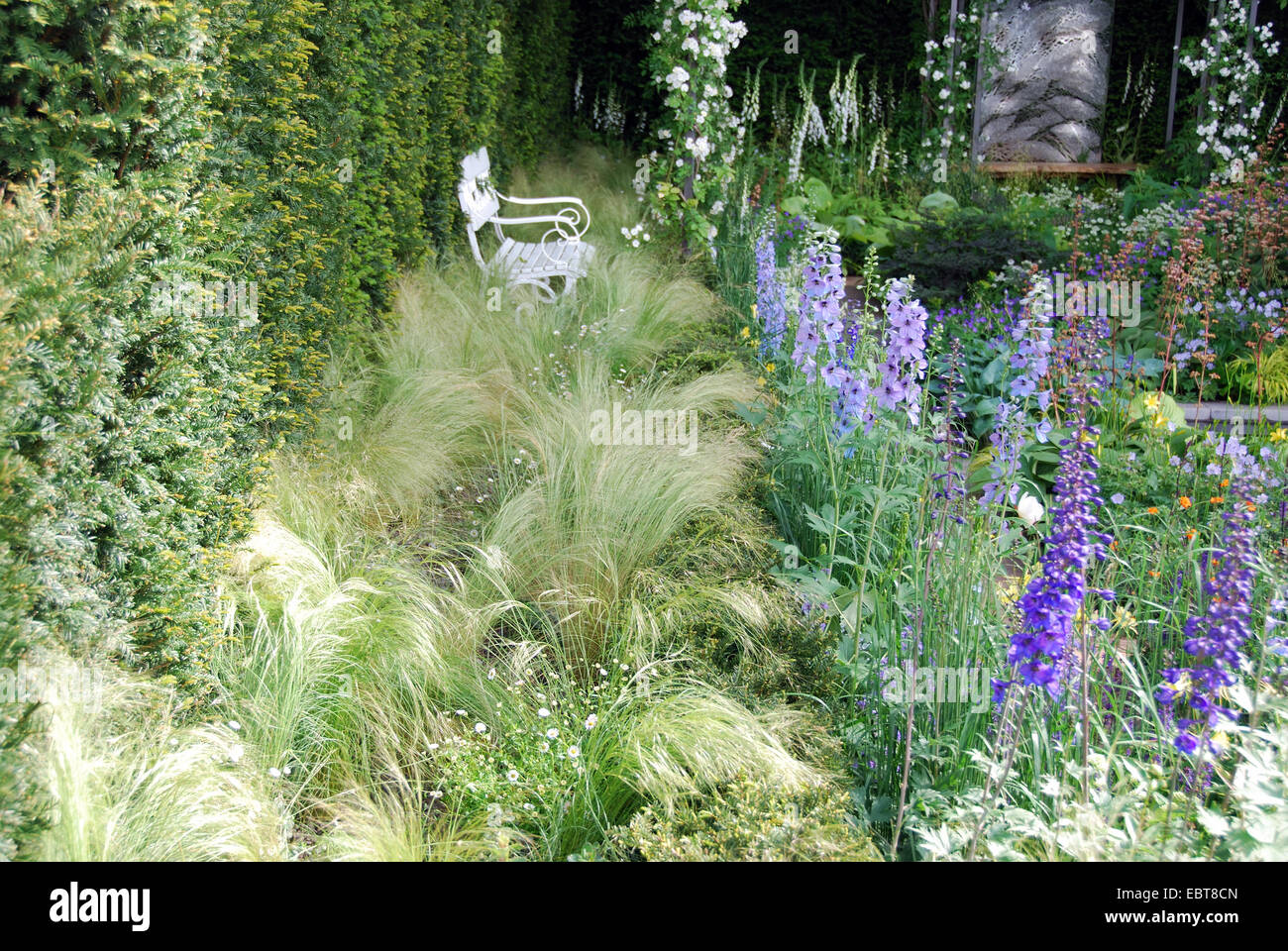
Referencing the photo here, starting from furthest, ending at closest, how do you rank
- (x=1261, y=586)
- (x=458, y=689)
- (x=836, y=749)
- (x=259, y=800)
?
(x=1261, y=586) → (x=458, y=689) → (x=836, y=749) → (x=259, y=800)

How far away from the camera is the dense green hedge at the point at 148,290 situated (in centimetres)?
173

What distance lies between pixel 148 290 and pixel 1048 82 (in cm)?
1092

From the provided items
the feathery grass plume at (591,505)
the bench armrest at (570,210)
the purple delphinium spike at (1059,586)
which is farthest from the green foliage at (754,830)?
the bench armrest at (570,210)

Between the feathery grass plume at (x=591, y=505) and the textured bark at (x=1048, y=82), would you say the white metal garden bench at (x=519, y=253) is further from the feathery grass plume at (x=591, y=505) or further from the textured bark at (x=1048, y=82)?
the textured bark at (x=1048, y=82)

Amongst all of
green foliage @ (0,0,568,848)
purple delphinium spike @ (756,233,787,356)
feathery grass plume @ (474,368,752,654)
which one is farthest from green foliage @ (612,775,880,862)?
purple delphinium spike @ (756,233,787,356)

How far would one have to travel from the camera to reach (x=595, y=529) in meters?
3.23

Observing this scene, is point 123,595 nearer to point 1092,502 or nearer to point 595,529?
point 595,529

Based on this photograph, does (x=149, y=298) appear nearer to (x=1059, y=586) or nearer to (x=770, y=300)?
(x=1059, y=586)

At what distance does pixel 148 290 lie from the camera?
2117mm

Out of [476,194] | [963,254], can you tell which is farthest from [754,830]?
[476,194]

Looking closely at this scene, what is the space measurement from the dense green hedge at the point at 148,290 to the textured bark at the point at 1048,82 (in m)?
8.96
